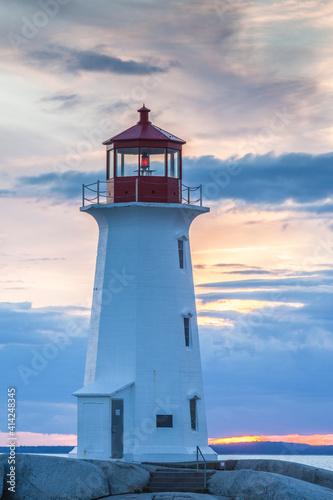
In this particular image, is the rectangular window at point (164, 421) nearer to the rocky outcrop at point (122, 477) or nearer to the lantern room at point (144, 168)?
the rocky outcrop at point (122, 477)

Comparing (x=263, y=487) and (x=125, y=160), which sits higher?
(x=125, y=160)

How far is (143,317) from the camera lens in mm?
33406

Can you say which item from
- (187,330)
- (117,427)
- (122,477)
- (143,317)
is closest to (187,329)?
(187,330)

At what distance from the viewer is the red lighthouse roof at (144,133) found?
112ft

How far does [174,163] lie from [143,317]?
5.89 metres

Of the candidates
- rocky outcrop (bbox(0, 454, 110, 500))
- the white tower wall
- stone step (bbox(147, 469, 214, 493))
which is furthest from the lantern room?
rocky outcrop (bbox(0, 454, 110, 500))

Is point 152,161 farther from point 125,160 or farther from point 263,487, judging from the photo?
point 263,487

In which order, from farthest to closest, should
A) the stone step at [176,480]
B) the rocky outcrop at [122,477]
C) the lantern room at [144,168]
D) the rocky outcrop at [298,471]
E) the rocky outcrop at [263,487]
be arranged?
1. the lantern room at [144,168]
2. the rocky outcrop at [298,471]
3. the stone step at [176,480]
4. the rocky outcrop at [122,477]
5. the rocky outcrop at [263,487]

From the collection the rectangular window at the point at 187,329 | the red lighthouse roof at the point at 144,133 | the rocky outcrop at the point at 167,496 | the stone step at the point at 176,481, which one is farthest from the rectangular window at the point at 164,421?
the red lighthouse roof at the point at 144,133

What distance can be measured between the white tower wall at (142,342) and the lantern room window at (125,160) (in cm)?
142

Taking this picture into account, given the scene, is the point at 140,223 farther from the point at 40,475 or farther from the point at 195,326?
the point at 40,475

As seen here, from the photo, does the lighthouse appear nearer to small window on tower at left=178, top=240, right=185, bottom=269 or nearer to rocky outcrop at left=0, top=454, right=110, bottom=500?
small window on tower at left=178, top=240, right=185, bottom=269

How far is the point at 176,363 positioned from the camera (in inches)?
1318

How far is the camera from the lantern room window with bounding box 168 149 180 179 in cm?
3459
